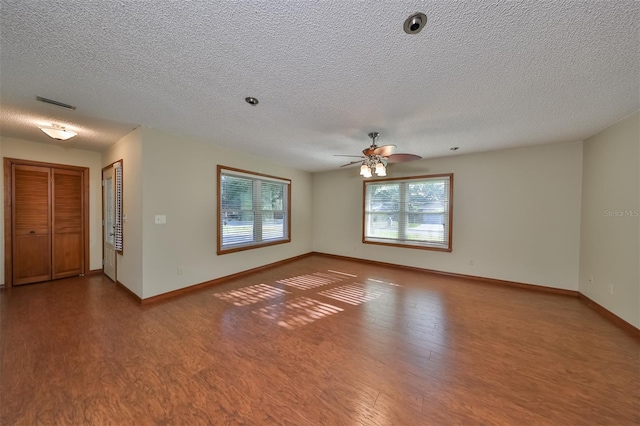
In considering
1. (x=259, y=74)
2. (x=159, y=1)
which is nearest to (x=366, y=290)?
(x=259, y=74)

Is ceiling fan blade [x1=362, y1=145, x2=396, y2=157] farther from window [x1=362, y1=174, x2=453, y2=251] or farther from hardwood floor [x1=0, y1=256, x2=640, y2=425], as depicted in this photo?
window [x1=362, y1=174, x2=453, y2=251]

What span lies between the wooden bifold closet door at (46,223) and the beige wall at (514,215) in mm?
6542

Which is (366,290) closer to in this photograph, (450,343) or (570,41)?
(450,343)

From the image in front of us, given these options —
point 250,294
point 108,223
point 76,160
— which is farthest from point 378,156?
point 76,160

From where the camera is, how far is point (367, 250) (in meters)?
5.80

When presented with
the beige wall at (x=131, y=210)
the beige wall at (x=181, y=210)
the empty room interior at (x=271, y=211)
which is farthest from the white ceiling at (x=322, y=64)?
the beige wall at (x=181, y=210)

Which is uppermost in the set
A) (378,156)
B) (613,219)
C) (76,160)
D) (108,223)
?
(76,160)

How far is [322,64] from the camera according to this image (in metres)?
1.75

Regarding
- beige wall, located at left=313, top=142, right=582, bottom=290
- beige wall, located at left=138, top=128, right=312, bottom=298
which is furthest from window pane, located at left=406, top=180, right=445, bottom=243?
beige wall, located at left=138, top=128, right=312, bottom=298

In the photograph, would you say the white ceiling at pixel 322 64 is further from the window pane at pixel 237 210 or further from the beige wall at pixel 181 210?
the window pane at pixel 237 210

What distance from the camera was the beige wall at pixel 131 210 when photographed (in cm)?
321

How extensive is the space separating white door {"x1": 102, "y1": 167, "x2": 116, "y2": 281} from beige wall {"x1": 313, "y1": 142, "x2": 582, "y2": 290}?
5610 mm

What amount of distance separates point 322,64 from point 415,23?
0.68 m

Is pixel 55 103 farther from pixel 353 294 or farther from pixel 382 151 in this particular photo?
pixel 353 294
